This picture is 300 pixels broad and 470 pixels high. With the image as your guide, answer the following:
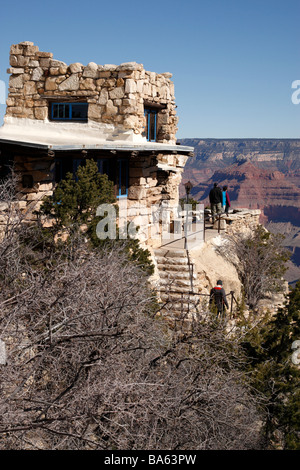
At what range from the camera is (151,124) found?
17531 mm

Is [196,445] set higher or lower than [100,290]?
lower

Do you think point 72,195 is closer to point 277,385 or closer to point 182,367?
point 182,367

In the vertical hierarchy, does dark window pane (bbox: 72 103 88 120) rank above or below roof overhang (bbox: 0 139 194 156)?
above

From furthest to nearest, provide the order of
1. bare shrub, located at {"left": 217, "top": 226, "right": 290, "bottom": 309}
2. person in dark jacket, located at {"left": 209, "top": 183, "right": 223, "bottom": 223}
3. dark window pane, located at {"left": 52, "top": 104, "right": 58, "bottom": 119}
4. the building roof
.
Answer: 1. person in dark jacket, located at {"left": 209, "top": 183, "right": 223, "bottom": 223}
2. bare shrub, located at {"left": 217, "top": 226, "right": 290, "bottom": 309}
3. dark window pane, located at {"left": 52, "top": 104, "right": 58, "bottom": 119}
4. the building roof

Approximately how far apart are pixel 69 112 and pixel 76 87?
2.52 ft

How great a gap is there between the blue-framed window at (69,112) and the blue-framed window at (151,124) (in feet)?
8.91

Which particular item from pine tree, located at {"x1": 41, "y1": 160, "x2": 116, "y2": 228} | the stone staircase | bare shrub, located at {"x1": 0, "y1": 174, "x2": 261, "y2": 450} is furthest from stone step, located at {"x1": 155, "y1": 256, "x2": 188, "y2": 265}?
bare shrub, located at {"x1": 0, "y1": 174, "x2": 261, "y2": 450}

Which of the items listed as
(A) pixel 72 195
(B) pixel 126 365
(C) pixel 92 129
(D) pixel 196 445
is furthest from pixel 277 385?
(C) pixel 92 129

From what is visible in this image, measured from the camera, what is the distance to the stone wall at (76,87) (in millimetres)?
14188

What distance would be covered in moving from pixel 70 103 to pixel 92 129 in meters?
1.00

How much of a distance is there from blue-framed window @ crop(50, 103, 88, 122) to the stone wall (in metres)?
0.21

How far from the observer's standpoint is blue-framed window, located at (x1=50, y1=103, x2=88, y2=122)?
14805 millimetres

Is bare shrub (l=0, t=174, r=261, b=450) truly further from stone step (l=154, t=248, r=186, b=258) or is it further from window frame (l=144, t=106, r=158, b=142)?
window frame (l=144, t=106, r=158, b=142)

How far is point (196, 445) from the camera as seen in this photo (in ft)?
24.0
